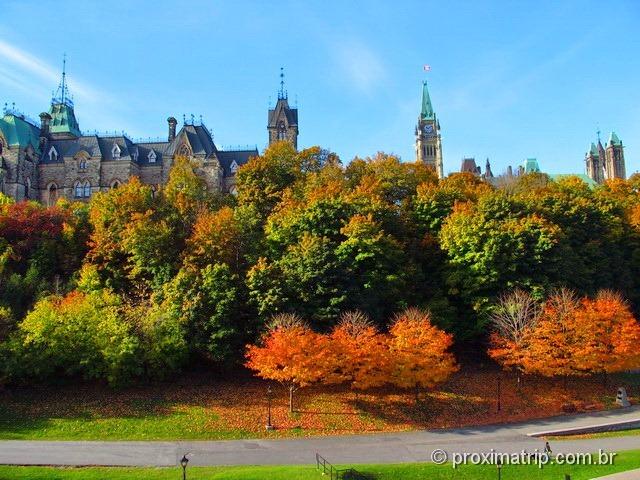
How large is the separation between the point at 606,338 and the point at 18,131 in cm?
5906

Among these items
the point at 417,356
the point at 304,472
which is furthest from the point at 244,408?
the point at 417,356

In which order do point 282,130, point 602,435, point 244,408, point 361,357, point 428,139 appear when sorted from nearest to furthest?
point 602,435, point 361,357, point 244,408, point 282,130, point 428,139

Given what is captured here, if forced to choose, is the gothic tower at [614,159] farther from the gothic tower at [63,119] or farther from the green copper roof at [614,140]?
the gothic tower at [63,119]

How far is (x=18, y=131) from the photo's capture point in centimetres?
6053

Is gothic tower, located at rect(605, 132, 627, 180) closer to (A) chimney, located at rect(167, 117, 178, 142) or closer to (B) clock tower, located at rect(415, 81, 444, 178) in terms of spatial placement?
(B) clock tower, located at rect(415, 81, 444, 178)

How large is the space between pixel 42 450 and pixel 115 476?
181 inches

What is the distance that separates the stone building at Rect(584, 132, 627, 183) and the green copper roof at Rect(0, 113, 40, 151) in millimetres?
109132

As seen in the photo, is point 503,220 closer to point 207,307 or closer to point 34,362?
point 207,307

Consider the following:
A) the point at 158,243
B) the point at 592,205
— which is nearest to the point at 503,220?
the point at 592,205

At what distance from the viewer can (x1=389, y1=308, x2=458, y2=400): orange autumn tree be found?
2875 cm

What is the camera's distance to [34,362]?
28.1m

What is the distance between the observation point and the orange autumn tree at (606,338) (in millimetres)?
30734

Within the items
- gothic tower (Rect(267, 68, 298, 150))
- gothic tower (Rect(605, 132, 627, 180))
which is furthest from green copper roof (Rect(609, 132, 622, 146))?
gothic tower (Rect(267, 68, 298, 150))

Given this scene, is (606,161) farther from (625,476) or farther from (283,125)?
(625,476)
